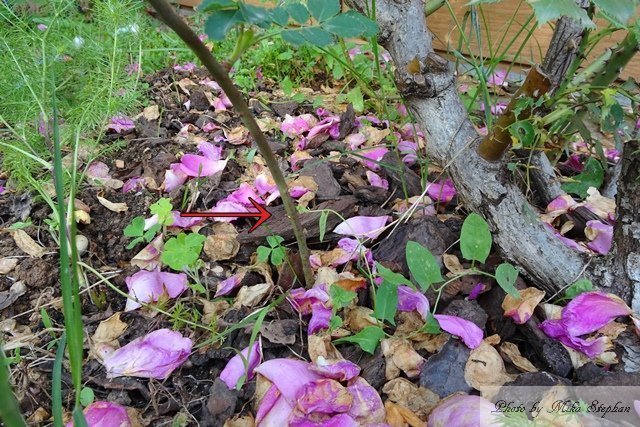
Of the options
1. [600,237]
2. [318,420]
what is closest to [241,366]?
[318,420]

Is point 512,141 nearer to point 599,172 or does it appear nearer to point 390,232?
point 390,232

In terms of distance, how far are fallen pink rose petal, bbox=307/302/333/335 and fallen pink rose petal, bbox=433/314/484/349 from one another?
0.17 meters

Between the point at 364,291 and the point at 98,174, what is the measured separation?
780mm

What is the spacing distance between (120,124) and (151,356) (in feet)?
2.94

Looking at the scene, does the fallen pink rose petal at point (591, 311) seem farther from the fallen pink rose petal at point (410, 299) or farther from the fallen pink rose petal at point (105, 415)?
the fallen pink rose petal at point (105, 415)

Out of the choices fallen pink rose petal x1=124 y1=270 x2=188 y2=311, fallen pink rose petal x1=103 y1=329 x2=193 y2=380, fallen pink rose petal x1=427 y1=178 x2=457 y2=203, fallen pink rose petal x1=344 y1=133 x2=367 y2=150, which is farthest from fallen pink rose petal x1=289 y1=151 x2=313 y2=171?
fallen pink rose petal x1=103 y1=329 x2=193 y2=380

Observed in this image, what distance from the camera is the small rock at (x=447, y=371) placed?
0.75m

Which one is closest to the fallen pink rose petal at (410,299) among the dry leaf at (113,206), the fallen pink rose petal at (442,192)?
the fallen pink rose petal at (442,192)

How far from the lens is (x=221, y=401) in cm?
75

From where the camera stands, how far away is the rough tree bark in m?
0.88

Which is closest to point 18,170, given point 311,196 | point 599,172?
point 311,196

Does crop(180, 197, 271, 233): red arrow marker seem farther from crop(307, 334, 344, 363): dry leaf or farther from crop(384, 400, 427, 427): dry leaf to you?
crop(384, 400, 427, 427): dry leaf

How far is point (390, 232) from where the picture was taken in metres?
1.04

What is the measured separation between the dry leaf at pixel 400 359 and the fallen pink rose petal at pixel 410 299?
0.21ft
